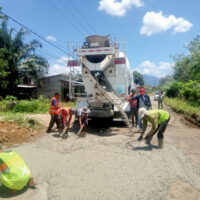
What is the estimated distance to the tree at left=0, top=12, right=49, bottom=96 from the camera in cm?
1661

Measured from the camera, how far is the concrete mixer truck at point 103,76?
6.58 meters

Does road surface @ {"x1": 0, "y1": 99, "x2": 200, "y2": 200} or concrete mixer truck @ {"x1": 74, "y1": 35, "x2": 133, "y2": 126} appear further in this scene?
concrete mixer truck @ {"x1": 74, "y1": 35, "x2": 133, "y2": 126}

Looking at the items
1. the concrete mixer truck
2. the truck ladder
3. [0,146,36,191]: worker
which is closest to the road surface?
[0,146,36,191]: worker

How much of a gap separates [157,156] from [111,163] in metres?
1.15

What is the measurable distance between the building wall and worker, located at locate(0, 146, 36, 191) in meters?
16.5

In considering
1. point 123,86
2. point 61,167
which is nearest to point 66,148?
point 61,167

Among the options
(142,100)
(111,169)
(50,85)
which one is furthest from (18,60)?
(111,169)

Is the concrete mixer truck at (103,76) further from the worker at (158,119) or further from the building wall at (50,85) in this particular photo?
the building wall at (50,85)

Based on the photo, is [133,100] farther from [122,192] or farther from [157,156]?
[122,192]

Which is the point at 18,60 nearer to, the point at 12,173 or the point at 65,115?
the point at 65,115

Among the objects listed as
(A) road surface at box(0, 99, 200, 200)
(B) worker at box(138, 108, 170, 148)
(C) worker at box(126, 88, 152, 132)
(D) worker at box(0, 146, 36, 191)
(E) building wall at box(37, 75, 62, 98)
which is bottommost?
(A) road surface at box(0, 99, 200, 200)

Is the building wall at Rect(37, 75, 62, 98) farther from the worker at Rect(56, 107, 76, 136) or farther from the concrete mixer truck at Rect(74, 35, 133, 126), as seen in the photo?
the worker at Rect(56, 107, 76, 136)

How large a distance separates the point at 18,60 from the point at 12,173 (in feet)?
54.2

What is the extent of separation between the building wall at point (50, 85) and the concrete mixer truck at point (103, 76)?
12485 millimetres
